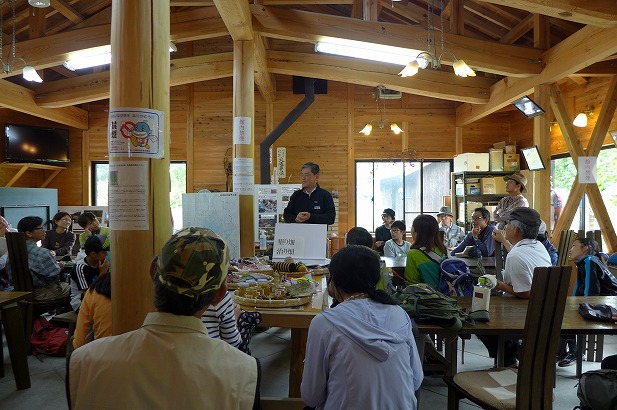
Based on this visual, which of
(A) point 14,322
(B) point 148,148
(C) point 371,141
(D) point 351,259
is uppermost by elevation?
(C) point 371,141

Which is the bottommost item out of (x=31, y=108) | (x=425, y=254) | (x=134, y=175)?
(x=425, y=254)

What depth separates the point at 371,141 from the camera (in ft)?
35.2

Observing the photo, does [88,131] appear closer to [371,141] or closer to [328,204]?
[371,141]

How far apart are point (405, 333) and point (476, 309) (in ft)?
3.56

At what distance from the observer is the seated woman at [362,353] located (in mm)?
1552

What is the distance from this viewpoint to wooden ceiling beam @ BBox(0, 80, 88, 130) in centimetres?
795

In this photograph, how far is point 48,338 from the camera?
14.4ft

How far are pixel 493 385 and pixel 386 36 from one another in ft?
16.1

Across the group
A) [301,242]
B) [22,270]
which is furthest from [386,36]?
[22,270]

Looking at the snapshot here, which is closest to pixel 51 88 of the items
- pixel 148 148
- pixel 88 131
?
pixel 88 131

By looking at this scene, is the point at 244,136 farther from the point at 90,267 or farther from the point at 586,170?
→ the point at 586,170

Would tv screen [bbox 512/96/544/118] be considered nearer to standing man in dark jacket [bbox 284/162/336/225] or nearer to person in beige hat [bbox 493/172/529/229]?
person in beige hat [bbox 493/172/529/229]

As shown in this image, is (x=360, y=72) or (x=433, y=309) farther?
(x=360, y=72)

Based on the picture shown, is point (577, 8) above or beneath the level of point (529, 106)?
above
